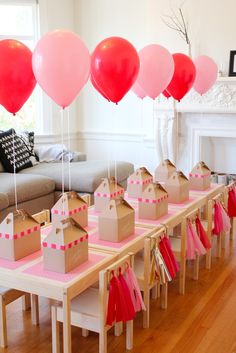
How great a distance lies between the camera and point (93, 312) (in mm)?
2051

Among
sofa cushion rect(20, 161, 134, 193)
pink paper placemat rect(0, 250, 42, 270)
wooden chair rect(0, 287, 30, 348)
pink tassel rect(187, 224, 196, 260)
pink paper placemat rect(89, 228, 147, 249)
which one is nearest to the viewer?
pink paper placemat rect(0, 250, 42, 270)

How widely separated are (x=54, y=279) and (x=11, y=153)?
2.70 metres

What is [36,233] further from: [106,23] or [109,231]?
[106,23]

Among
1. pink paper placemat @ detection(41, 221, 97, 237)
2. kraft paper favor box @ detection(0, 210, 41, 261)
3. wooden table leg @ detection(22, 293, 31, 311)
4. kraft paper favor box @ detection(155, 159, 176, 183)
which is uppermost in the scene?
kraft paper favor box @ detection(155, 159, 176, 183)

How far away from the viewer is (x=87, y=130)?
6.00 m

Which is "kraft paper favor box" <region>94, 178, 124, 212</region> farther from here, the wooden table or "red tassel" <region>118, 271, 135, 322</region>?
"red tassel" <region>118, 271, 135, 322</region>

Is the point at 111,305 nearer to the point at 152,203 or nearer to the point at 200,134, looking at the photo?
the point at 152,203

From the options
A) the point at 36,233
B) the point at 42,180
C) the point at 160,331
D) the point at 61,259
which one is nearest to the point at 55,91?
the point at 36,233

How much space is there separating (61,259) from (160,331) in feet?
2.59

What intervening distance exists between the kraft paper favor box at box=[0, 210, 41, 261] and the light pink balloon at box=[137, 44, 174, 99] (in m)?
1.44

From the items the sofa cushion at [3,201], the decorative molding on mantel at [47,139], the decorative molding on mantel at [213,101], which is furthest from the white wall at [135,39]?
the sofa cushion at [3,201]

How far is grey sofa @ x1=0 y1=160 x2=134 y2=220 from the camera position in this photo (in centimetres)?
370

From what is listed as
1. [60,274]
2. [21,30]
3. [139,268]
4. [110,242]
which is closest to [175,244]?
[139,268]

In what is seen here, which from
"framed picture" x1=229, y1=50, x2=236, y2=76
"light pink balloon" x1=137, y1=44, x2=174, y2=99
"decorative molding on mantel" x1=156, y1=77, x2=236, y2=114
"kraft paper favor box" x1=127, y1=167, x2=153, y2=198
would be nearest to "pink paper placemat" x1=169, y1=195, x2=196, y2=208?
"kraft paper favor box" x1=127, y1=167, x2=153, y2=198
